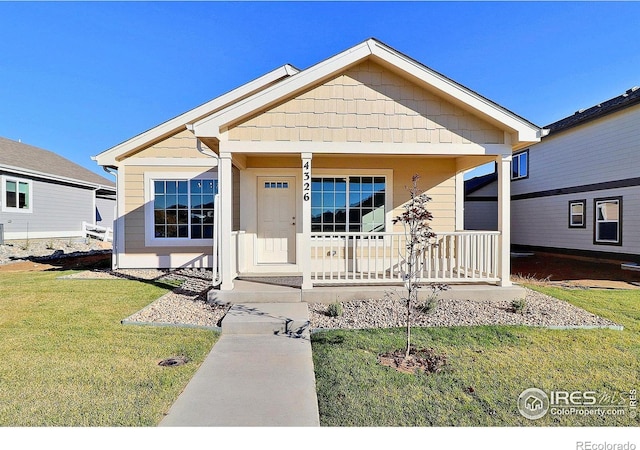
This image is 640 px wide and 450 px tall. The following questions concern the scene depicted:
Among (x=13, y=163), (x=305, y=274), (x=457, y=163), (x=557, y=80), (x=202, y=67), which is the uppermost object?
(x=202, y=67)

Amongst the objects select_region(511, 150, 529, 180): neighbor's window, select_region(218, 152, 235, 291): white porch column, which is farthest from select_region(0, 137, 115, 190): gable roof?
select_region(511, 150, 529, 180): neighbor's window

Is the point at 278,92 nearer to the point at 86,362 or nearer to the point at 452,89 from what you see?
the point at 452,89

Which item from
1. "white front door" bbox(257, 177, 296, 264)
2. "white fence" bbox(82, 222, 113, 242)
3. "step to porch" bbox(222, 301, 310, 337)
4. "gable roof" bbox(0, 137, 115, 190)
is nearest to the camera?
"step to porch" bbox(222, 301, 310, 337)

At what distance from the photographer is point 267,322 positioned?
15.3 feet

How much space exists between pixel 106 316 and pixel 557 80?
13990 mm

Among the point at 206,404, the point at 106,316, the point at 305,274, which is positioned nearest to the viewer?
the point at 206,404

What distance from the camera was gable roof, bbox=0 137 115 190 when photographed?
13.5m

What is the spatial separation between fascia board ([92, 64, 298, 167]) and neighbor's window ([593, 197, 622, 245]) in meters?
11.8

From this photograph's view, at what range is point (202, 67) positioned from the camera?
484 inches

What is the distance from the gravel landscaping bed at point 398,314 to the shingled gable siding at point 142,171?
3903mm

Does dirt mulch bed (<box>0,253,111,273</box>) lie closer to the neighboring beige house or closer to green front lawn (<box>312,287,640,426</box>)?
the neighboring beige house

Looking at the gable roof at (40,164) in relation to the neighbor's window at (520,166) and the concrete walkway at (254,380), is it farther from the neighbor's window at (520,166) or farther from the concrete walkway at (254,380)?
the neighbor's window at (520,166)
